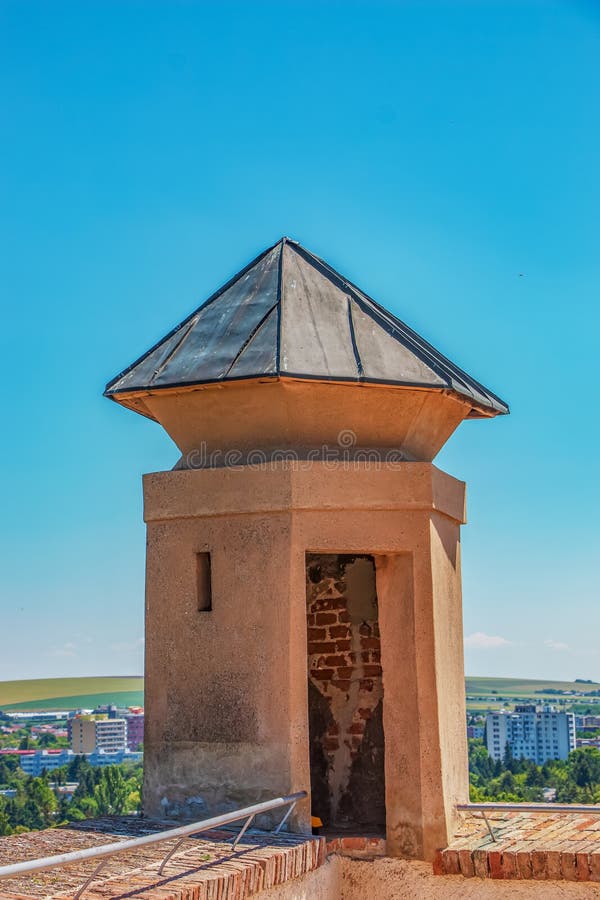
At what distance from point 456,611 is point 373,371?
7.35 ft

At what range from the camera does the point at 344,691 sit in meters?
11.5

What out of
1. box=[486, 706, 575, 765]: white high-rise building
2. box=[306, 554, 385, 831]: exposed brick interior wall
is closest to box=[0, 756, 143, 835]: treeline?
box=[486, 706, 575, 765]: white high-rise building

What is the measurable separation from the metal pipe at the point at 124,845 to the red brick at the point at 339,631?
8.99 feet

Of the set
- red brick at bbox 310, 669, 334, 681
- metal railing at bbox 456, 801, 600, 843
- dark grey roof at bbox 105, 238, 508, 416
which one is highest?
dark grey roof at bbox 105, 238, 508, 416

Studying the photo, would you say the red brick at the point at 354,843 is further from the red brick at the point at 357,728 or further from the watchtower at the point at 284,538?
the red brick at the point at 357,728

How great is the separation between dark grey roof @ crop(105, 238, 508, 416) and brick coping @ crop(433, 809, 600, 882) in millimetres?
3392

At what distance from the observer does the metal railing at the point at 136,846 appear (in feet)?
19.6

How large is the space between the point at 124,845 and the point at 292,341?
4.17 metres

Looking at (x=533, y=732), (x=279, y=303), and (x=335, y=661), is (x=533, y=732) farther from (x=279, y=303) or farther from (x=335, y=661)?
(x=279, y=303)

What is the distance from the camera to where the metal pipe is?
593cm

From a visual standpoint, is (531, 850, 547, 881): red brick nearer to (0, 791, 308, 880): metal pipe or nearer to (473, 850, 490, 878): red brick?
(473, 850, 490, 878): red brick

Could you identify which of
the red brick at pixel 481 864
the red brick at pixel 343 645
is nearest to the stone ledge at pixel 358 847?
the red brick at pixel 481 864

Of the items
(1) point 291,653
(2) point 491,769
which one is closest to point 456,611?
(1) point 291,653

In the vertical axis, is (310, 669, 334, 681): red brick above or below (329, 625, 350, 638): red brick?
below
